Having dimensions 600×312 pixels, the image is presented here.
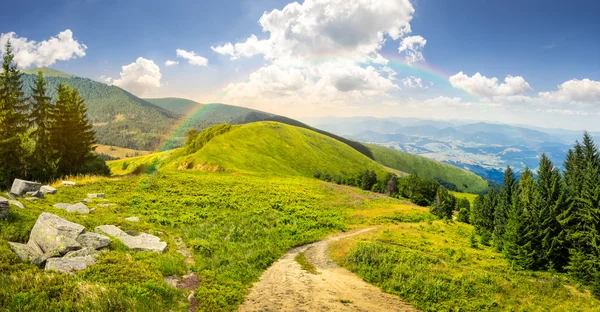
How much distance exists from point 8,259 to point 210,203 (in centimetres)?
2862

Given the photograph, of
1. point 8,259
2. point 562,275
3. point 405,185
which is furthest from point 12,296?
point 405,185

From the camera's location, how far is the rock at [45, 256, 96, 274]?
12758 mm

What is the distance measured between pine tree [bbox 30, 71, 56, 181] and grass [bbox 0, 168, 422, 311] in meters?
6.84

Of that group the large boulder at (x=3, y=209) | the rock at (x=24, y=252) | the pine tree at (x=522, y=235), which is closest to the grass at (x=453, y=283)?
the pine tree at (x=522, y=235)

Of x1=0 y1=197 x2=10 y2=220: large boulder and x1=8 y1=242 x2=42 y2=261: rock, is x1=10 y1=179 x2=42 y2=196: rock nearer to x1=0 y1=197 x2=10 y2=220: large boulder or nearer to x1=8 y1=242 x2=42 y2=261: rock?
x1=0 y1=197 x2=10 y2=220: large boulder

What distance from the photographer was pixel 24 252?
13.2 metres

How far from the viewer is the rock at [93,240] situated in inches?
624

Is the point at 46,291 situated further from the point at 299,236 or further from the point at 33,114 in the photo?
the point at 33,114

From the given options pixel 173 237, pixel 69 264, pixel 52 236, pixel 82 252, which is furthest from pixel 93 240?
pixel 173 237

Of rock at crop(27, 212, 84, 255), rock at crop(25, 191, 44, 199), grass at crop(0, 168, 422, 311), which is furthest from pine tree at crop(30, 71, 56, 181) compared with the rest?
rock at crop(27, 212, 84, 255)

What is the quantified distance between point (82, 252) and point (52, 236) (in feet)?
6.31

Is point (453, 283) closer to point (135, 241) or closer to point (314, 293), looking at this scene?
point (314, 293)

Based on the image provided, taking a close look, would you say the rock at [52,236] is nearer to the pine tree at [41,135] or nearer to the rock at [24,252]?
the rock at [24,252]

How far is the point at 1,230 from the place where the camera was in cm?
1464
